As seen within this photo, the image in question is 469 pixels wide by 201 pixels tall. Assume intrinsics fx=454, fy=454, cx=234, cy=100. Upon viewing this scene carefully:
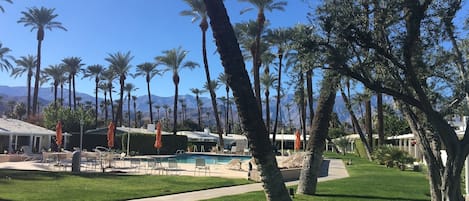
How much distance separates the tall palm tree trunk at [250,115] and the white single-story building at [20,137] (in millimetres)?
28256

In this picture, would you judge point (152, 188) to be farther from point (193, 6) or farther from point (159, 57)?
point (159, 57)

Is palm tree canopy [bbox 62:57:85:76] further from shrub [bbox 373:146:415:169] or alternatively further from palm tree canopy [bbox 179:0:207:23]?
shrub [bbox 373:146:415:169]

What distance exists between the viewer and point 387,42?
8359 millimetres

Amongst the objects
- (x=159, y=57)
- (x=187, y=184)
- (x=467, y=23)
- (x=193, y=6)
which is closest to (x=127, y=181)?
(x=187, y=184)

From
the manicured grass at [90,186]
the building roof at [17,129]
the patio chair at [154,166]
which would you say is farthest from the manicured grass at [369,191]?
the building roof at [17,129]

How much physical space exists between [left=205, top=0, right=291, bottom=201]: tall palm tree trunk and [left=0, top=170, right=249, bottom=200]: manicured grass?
568 cm

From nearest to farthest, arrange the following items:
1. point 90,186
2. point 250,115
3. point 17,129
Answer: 1. point 250,115
2. point 90,186
3. point 17,129

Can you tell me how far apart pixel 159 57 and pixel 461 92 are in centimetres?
4657

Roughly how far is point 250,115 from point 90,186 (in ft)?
28.4

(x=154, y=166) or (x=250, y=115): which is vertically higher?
(x=250, y=115)

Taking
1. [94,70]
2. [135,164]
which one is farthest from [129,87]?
A: [135,164]

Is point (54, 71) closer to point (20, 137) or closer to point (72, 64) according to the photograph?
point (72, 64)

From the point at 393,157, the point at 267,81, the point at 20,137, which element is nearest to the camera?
the point at 393,157

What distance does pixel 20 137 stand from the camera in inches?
1452
